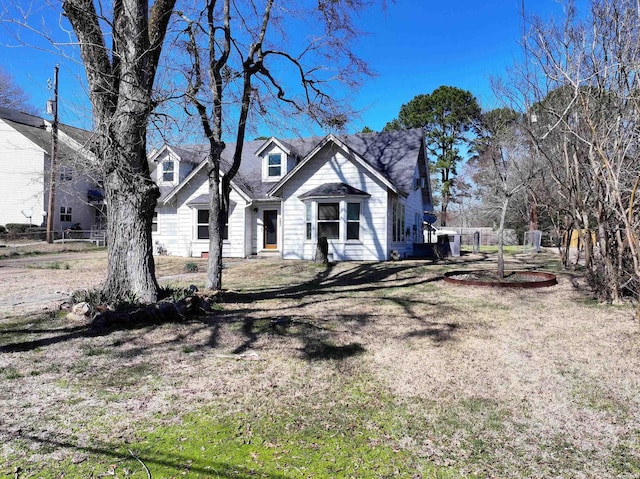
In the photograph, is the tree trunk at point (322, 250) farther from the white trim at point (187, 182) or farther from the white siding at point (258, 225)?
the white trim at point (187, 182)

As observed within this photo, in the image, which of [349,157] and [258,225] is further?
[258,225]

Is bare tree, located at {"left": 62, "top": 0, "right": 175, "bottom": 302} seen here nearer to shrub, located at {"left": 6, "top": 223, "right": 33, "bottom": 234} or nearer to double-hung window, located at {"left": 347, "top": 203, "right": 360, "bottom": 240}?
double-hung window, located at {"left": 347, "top": 203, "right": 360, "bottom": 240}

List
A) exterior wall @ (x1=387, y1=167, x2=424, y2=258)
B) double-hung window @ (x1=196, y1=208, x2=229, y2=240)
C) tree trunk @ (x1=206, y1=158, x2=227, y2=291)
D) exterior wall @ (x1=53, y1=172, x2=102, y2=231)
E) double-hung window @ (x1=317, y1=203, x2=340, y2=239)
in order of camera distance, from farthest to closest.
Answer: exterior wall @ (x1=53, y1=172, x2=102, y2=231) < double-hung window @ (x1=196, y1=208, x2=229, y2=240) < exterior wall @ (x1=387, y1=167, x2=424, y2=258) < double-hung window @ (x1=317, y1=203, x2=340, y2=239) < tree trunk @ (x1=206, y1=158, x2=227, y2=291)

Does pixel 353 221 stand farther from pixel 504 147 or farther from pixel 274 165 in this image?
pixel 504 147

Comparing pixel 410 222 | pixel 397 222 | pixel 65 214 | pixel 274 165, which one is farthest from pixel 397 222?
pixel 65 214

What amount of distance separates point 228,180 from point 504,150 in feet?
22.3

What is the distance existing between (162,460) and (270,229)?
629 inches

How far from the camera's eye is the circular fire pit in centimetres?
974

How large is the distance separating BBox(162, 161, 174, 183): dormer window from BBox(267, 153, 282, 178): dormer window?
5.48 metres

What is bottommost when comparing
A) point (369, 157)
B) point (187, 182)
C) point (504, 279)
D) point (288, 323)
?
point (288, 323)

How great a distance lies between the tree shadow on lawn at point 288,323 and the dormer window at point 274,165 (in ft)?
31.3

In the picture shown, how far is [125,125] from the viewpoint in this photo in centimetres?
680

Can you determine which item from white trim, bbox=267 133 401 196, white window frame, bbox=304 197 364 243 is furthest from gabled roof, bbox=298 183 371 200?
white trim, bbox=267 133 401 196

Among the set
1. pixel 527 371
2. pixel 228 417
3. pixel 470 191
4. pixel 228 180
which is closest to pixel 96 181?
pixel 228 180
